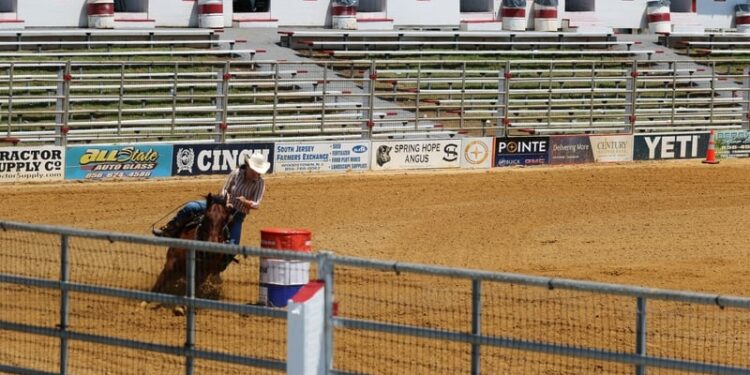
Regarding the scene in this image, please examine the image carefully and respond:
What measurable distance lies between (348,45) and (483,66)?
139 inches

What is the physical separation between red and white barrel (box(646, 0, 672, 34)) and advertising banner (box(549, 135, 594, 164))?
16.1 m

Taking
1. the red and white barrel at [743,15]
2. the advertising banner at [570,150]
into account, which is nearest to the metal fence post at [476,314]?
the advertising banner at [570,150]

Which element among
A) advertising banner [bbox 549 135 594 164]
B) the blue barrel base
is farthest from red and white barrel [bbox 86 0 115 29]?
the blue barrel base

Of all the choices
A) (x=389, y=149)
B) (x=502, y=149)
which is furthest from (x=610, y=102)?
(x=389, y=149)

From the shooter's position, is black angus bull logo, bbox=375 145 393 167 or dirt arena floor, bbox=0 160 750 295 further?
black angus bull logo, bbox=375 145 393 167

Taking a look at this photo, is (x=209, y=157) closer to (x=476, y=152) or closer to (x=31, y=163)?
(x=31, y=163)

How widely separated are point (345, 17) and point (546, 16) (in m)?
6.79

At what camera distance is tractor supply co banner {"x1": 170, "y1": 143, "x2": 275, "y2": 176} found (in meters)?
24.8

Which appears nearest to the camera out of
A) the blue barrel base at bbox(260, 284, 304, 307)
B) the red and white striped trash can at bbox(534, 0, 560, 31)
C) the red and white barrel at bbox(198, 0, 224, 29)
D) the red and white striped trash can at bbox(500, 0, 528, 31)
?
the blue barrel base at bbox(260, 284, 304, 307)

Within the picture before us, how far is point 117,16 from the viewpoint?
118 ft

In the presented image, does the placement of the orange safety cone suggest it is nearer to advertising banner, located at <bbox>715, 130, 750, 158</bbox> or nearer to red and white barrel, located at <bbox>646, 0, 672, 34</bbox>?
advertising banner, located at <bbox>715, 130, 750, 158</bbox>

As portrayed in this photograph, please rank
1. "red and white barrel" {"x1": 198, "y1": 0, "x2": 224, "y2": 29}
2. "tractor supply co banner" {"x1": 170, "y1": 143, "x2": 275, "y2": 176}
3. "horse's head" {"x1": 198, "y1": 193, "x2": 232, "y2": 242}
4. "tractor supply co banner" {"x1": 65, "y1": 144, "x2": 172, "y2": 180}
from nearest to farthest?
"horse's head" {"x1": 198, "y1": 193, "x2": 232, "y2": 242} → "tractor supply co banner" {"x1": 65, "y1": 144, "x2": 172, "y2": 180} → "tractor supply co banner" {"x1": 170, "y1": 143, "x2": 275, "y2": 176} → "red and white barrel" {"x1": 198, "y1": 0, "x2": 224, "y2": 29}

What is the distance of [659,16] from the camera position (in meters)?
44.7

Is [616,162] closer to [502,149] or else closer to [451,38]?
→ [502,149]
